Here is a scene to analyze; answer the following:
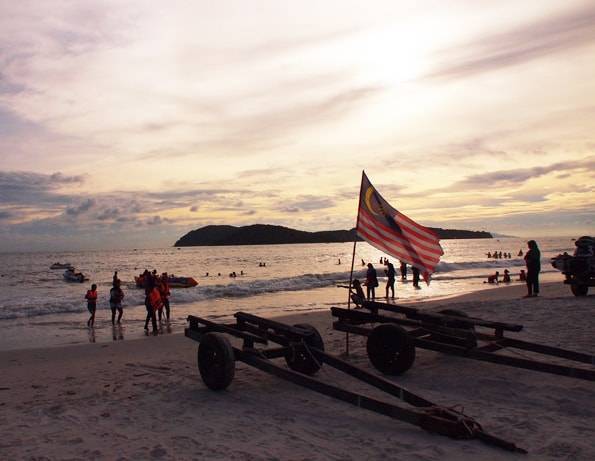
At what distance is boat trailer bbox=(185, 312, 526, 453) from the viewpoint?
507 centimetres

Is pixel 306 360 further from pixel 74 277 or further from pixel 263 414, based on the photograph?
pixel 74 277

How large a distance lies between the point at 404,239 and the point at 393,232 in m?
0.24

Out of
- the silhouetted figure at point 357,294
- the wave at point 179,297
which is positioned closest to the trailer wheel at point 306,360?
the silhouetted figure at point 357,294

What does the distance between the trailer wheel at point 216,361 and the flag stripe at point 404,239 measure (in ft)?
12.0

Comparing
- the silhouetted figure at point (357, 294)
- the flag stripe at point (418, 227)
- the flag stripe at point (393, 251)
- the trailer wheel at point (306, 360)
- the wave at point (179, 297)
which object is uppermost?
the flag stripe at point (418, 227)

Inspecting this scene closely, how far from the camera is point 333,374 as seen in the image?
830 centimetres

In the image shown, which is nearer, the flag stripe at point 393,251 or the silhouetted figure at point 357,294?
the flag stripe at point 393,251

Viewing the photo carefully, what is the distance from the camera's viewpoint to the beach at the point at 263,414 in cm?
511

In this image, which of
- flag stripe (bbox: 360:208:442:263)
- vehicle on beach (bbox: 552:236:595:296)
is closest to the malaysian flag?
flag stripe (bbox: 360:208:442:263)

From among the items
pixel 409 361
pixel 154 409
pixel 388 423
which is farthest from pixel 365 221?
pixel 154 409

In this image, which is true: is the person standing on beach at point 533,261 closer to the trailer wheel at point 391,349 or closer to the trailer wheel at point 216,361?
the trailer wheel at point 391,349

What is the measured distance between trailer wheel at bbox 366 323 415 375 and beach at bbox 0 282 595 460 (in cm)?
28

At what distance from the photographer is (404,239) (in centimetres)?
929

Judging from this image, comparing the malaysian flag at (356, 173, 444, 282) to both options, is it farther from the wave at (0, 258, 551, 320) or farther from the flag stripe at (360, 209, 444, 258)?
the wave at (0, 258, 551, 320)
